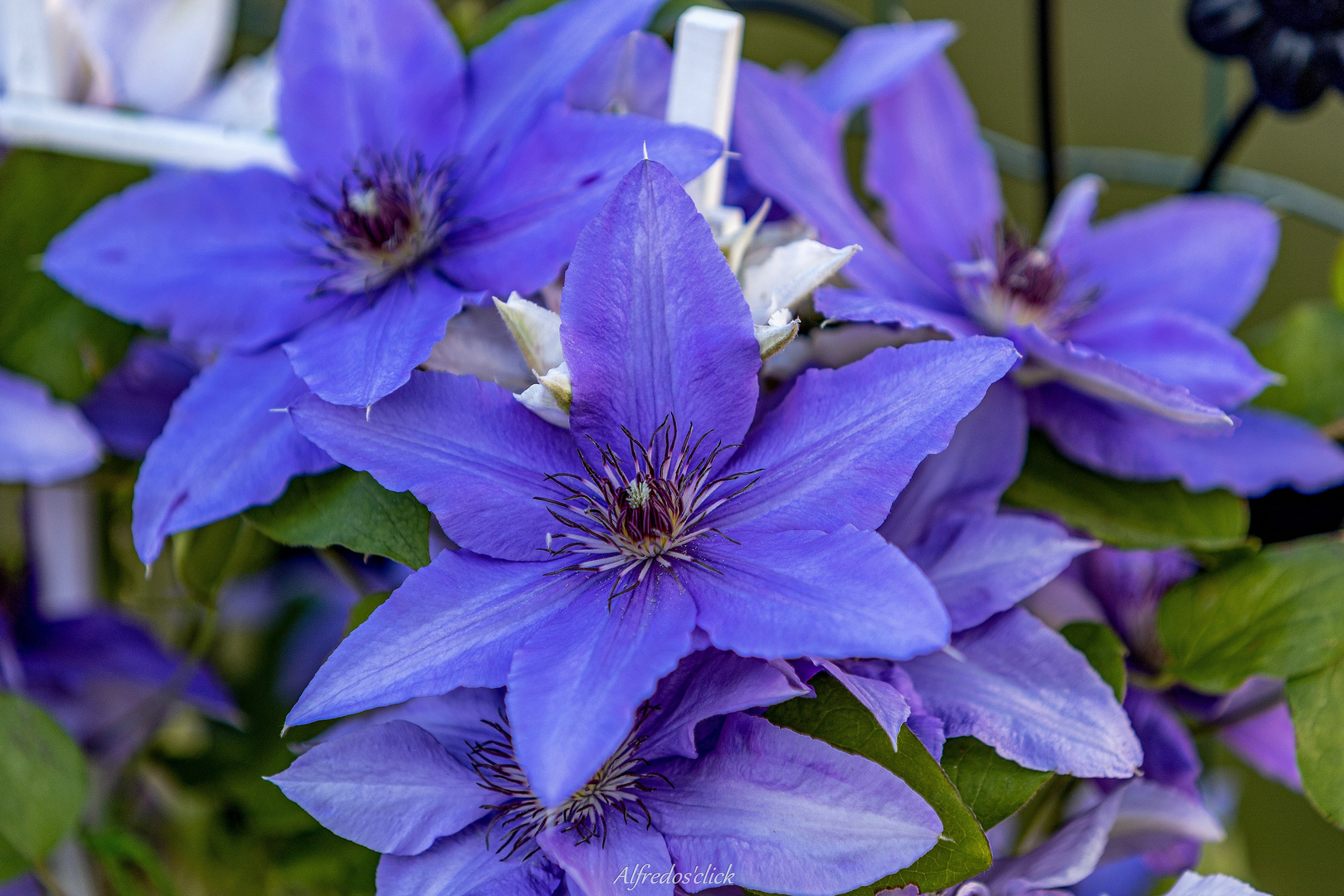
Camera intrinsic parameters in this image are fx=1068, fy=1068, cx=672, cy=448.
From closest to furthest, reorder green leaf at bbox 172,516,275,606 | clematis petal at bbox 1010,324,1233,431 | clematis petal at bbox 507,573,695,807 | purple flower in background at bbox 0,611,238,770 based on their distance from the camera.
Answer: clematis petal at bbox 507,573,695,807, clematis petal at bbox 1010,324,1233,431, green leaf at bbox 172,516,275,606, purple flower in background at bbox 0,611,238,770

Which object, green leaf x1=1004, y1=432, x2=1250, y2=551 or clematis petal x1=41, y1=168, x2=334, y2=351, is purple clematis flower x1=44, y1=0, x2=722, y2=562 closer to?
clematis petal x1=41, y1=168, x2=334, y2=351

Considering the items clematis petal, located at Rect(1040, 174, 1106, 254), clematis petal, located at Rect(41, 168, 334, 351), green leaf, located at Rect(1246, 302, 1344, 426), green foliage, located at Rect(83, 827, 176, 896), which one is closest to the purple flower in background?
green foliage, located at Rect(83, 827, 176, 896)

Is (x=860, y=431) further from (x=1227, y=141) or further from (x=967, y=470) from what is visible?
(x=1227, y=141)

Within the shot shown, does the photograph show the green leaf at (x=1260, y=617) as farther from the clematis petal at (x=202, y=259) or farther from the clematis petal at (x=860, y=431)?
the clematis petal at (x=202, y=259)

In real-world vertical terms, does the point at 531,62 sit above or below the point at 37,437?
above

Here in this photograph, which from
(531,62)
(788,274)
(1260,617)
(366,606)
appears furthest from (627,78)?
(1260,617)

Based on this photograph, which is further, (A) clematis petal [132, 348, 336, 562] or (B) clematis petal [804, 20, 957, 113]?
(B) clematis petal [804, 20, 957, 113]

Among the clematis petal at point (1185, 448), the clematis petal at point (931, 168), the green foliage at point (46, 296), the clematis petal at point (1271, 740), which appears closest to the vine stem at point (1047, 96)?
the clematis petal at point (931, 168)
